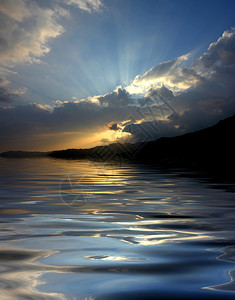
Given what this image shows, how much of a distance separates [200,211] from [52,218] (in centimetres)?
443

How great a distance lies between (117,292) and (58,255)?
5.21 feet

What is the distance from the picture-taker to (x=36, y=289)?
3221mm

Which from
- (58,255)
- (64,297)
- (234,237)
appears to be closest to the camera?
(64,297)

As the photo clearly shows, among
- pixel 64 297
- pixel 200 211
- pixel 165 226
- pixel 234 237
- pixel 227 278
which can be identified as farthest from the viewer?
pixel 200 211

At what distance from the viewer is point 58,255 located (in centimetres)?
446

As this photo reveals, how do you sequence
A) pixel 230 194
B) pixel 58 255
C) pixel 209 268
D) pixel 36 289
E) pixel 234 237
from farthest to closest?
pixel 230 194 < pixel 234 237 < pixel 58 255 < pixel 209 268 < pixel 36 289

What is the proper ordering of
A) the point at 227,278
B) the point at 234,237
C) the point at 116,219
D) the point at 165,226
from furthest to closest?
the point at 116,219 → the point at 165,226 → the point at 234,237 → the point at 227,278

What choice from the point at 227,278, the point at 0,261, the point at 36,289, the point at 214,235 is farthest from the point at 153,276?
the point at 214,235

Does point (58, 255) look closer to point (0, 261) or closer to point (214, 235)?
point (0, 261)

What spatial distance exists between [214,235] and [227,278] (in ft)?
7.68

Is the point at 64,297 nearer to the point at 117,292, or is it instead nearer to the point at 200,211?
the point at 117,292

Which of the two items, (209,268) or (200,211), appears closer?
(209,268)

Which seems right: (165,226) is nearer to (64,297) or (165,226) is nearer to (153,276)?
(153,276)

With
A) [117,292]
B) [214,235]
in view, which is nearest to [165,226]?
[214,235]
